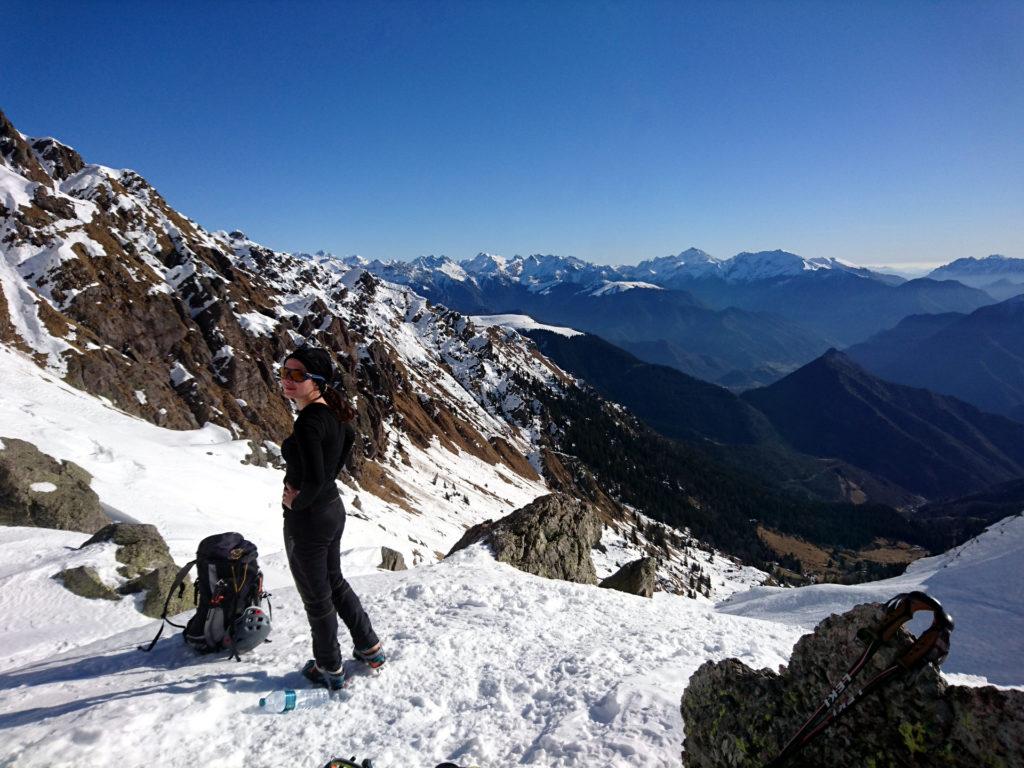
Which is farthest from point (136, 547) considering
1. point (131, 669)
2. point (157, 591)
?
point (131, 669)

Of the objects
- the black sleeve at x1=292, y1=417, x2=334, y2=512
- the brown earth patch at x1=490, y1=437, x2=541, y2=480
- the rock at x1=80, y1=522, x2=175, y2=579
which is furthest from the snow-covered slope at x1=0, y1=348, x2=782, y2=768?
the brown earth patch at x1=490, y1=437, x2=541, y2=480

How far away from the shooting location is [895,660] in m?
3.73

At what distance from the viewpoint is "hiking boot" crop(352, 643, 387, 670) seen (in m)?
6.98

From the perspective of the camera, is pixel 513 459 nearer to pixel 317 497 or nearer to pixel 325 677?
pixel 325 677

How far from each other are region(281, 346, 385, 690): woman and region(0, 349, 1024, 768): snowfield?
2.84 ft

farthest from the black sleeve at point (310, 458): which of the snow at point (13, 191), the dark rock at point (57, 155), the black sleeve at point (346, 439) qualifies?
the dark rock at point (57, 155)

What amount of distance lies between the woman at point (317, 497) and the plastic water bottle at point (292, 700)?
8.5 inches

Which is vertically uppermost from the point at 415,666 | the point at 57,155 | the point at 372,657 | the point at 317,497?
the point at 57,155

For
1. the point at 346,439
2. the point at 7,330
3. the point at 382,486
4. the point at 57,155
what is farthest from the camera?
the point at 57,155

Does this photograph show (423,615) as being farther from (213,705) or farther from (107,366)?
(107,366)

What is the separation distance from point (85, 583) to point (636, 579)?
48.4 ft

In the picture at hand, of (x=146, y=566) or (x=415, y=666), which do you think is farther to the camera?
(x=146, y=566)

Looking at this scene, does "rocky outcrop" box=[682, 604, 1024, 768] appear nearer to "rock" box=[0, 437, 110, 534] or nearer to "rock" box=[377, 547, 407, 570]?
"rock" box=[377, 547, 407, 570]

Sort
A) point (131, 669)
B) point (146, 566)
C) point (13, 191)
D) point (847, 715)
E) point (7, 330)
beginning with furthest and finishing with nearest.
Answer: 1. point (13, 191)
2. point (7, 330)
3. point (146, 566)
4. point (131, 669)
5. point (847, 715)
